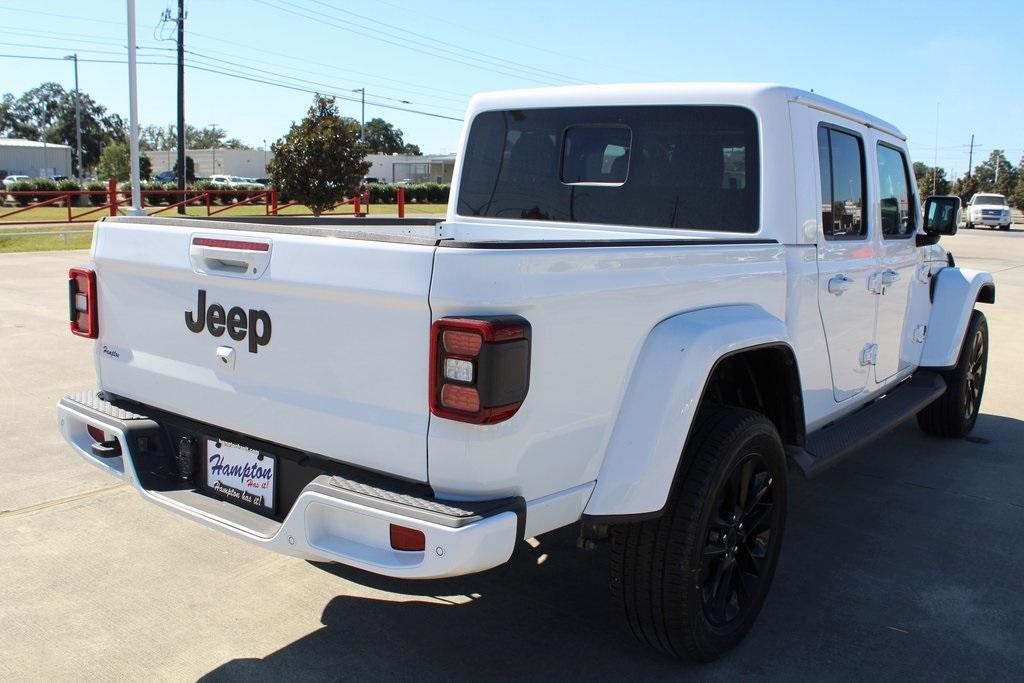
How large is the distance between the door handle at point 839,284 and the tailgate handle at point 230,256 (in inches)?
93.6

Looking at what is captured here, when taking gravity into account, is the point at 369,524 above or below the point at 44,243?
below

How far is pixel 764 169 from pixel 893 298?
149cm

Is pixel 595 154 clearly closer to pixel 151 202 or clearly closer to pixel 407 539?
pixel 407 539

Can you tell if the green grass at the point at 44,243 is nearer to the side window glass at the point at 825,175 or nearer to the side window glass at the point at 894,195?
the side window glass at the point at 894,195

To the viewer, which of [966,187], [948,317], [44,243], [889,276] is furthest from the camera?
[966,187]

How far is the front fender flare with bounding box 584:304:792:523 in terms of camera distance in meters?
2.70

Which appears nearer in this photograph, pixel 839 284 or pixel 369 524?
pixel 369 524

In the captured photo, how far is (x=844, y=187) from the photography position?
4.21m

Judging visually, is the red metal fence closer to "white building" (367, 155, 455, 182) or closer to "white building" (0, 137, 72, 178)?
"white building" (367, 155, 455, 182)

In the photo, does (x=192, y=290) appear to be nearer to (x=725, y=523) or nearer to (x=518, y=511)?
(x=518, y=511)

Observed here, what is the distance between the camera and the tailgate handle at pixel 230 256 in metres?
2.73

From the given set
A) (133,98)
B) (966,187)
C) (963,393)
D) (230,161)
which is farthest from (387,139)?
(963,393)

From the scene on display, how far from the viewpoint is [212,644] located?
3.21 meters

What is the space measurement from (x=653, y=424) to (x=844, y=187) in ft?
6.88
